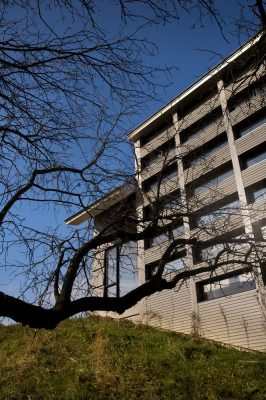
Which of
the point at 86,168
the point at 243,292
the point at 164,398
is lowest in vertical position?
the point at 164,398

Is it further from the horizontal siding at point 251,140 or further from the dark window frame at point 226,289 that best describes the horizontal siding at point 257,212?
the horizontal siding at point 251,140

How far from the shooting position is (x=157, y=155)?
619 centimetres

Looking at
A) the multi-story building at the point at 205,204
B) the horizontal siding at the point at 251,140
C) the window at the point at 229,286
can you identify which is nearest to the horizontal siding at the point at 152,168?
the multi-story building at the point at 205,204

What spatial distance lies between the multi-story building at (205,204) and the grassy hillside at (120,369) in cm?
201

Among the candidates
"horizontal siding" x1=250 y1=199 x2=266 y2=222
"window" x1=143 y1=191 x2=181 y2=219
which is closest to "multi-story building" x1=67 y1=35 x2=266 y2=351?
"window" x1=143 y1=191 x2=181 y2=219

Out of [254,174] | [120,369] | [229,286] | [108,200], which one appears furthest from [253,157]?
[108,200]

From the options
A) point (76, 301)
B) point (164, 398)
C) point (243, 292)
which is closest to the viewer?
point (76, 301)

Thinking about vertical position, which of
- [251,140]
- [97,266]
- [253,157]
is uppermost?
[251,140]

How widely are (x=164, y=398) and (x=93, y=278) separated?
174 inches

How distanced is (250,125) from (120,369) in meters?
12.7

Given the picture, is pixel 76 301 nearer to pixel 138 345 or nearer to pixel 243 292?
pixel 138 345

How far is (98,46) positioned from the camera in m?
3.53

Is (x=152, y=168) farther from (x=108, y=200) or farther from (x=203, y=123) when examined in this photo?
(x=108, y=200)

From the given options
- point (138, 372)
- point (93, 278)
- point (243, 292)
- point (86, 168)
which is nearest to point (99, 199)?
point (86, 168)
